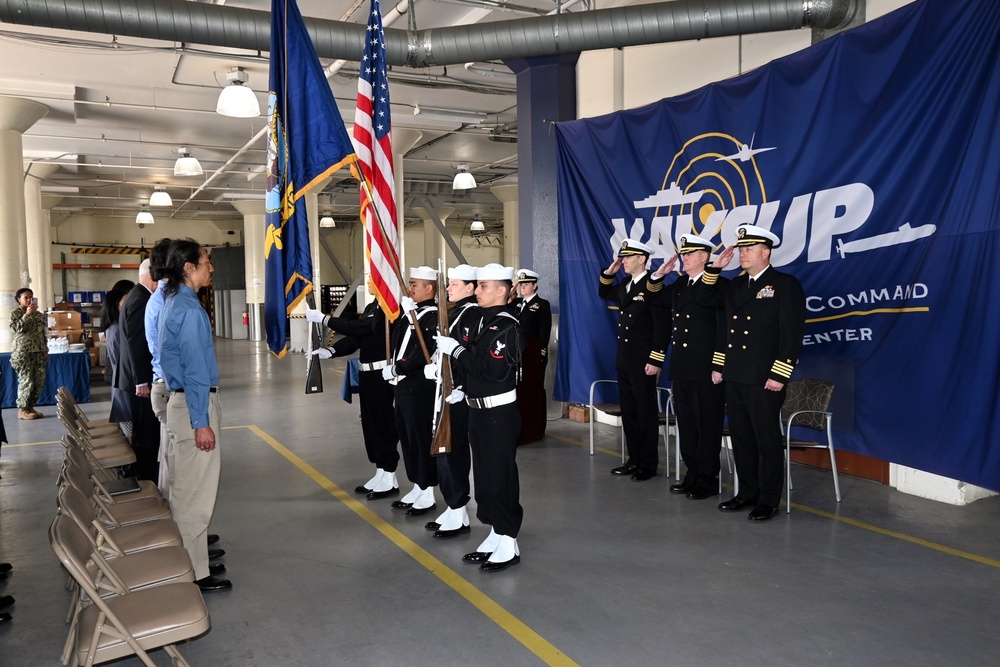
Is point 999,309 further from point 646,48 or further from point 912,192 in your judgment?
point 646,48

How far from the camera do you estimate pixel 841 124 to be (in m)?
5.20

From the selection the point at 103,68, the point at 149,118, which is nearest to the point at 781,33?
the point at 103,68

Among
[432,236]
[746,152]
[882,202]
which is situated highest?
[432,236]

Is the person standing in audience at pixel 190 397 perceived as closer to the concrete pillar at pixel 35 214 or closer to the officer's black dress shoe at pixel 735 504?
the officer's black dress shoe at pixel 735 504

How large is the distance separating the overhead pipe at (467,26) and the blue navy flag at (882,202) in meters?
0.52

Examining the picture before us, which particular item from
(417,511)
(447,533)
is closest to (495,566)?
(447,533)

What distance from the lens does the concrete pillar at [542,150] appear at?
8.17 m

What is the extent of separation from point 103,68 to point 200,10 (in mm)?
4808

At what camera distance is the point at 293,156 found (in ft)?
13.7

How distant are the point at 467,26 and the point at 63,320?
34.4 ft

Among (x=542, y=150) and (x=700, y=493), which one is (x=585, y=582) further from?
(x=542, y=150)

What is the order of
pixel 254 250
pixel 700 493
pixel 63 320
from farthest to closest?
1. pixel 254 250
2. pixel 63 320
3. pixel 700 493

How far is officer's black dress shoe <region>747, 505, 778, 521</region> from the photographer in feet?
16.0

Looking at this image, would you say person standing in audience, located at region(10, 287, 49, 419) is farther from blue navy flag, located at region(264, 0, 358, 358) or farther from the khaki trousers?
the khaki trousers
